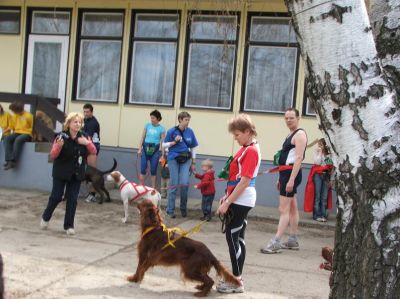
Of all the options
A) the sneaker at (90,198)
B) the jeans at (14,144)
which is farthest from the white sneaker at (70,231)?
the jeans at (14,144)

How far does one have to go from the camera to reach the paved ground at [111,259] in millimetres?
5582

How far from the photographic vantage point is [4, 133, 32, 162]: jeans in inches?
460

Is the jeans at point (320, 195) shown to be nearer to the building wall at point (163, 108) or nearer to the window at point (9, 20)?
the building wall at point (163, 108)

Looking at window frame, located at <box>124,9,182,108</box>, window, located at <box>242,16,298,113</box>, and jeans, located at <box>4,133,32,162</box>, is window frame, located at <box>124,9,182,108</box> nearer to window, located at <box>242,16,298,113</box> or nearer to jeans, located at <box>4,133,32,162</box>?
window, located at <box>242,16,298,113</box>

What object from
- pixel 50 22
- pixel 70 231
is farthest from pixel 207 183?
pixel 50 22

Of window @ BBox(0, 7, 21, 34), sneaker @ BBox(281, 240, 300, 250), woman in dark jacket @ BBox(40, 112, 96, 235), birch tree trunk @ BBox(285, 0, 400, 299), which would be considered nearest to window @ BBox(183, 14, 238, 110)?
window @ BBox(0, 7, 21, 34)

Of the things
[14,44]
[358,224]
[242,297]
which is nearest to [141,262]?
[242,297]

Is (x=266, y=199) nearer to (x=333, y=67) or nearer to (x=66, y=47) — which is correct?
(x=66, y=47)

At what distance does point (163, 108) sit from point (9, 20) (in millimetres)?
4229

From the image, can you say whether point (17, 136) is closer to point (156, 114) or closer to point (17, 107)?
point (17, 107)

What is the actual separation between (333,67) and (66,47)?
10.9 metres

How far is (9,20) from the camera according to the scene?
13.0 meters

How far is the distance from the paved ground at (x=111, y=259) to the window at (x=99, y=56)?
3.29 meters

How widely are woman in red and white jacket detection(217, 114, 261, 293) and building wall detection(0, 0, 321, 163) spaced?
18.9 ft
